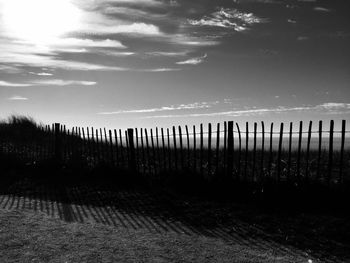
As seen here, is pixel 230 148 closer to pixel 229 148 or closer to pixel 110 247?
pixel 229 148

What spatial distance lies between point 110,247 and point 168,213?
2.70 meters

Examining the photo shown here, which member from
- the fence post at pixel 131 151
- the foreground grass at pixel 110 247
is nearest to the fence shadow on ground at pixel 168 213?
the foreground grass at pixel 110 247

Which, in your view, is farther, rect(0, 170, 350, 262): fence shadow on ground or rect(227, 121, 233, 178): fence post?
rect(227, 121, 233, 178): fence post

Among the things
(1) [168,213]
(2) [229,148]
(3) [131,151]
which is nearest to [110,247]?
(1) [168,213]

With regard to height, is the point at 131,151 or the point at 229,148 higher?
the point at 229,148

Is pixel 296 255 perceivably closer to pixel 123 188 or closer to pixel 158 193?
pixel 158 193

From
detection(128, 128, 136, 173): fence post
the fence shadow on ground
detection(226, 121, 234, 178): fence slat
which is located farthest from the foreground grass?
detection(128, 128, 136, 173): fence post

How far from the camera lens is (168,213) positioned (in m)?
8.42

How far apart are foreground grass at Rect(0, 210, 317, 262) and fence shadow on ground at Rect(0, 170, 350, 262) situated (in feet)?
1.23

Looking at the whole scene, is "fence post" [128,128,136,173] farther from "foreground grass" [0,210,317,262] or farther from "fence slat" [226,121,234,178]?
"foreground grass" [0,210,317,262]

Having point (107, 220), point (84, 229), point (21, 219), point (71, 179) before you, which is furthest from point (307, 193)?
point (71, 179)

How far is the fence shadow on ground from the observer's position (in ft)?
21.2

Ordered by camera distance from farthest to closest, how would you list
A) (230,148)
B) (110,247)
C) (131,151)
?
(131,151) → (230,148) → (110,247)

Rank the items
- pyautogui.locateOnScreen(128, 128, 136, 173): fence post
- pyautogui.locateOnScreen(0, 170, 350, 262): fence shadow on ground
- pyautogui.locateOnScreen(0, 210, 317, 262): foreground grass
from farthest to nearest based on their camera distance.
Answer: pyautogui.locateOnScreen(128, 128, 136, 173): fence post
pyautogui.locateOnScreen(0, 170, 350, 262): fence shadow on ground
pyautogui.locateOnScreen(0, 210, 317, 262): foreground grass
